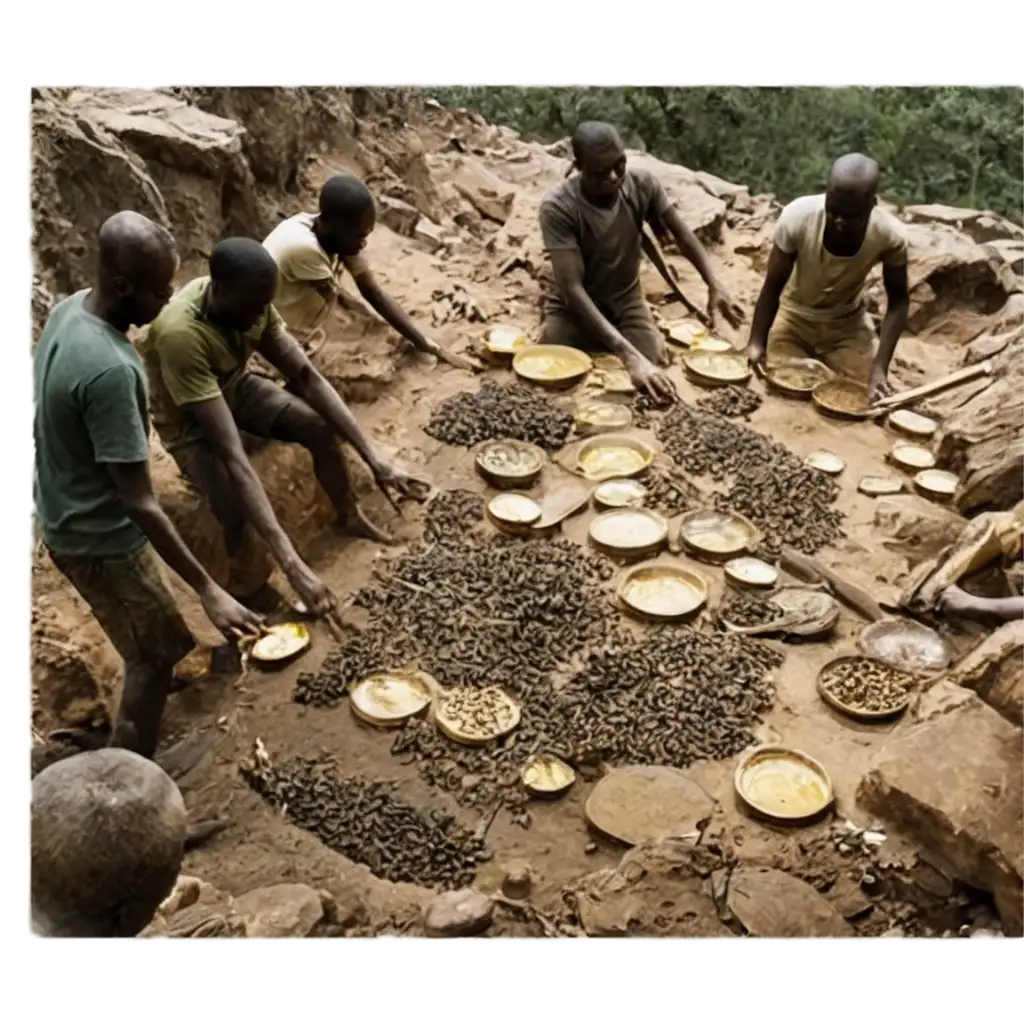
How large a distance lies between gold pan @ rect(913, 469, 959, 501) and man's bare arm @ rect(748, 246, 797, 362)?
3.68ft

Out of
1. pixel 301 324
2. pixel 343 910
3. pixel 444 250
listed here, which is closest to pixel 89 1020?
pixel 343 910

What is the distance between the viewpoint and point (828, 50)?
197 cm

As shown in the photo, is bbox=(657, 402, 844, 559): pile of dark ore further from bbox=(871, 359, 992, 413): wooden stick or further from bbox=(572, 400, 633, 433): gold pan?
bbox=(871, 359, 992, 413): wooden stick

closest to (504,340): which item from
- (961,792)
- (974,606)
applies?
(974,606)

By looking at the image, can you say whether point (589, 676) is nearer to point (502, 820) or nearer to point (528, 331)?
point (502, 820)

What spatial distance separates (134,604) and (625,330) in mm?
3564

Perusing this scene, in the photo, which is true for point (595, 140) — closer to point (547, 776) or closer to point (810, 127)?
point (810, 127)

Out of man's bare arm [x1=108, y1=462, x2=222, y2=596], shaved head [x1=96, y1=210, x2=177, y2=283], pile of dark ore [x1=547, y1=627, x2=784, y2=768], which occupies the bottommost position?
pile of dark ore [x1=547, y1=627, x2=784, y2=768]

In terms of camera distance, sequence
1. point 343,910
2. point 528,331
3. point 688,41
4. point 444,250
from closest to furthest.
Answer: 1. point 688,41
2. point 343,910
3. point 528,331
4. point 444,250

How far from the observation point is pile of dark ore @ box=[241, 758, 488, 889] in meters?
3.03

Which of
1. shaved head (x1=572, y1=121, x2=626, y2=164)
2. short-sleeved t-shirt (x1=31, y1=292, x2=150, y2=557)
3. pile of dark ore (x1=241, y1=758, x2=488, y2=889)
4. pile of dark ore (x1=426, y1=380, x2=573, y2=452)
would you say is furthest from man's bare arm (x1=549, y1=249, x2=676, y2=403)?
short-sleeved t-shirt (x1=31, y1=292, x2=150, y2=557)

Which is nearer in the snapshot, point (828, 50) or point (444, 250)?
point (828, 50)

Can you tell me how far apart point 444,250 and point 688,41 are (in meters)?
5.00

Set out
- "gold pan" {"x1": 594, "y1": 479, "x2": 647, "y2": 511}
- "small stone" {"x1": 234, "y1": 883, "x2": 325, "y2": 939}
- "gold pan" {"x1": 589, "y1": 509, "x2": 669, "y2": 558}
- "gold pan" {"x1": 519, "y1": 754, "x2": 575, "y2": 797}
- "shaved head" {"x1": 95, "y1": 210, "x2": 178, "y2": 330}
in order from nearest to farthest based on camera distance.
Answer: "small stone" {"x1": 234, "y1": 883, "x2": 325, "y2": 939}, "shaved head" {"x1": 95, "y1": 210, "x2": 178, "y2": 330}, "gold pan" {"x1": 519, "y1": 754, "x2": 575, "y2": 797}, "gold pan" {"x1": 589, "y1": 509, "x2": 669, "y2": 558}, "gold pan" {"x1": 594, "y1": 479, "x2": 647, "y2": 511}
